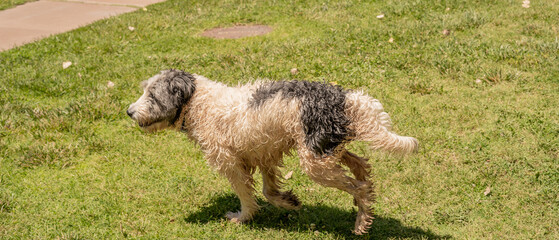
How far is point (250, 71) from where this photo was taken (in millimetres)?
7859

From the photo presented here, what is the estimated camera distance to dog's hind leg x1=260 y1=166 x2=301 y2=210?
16.1 ft

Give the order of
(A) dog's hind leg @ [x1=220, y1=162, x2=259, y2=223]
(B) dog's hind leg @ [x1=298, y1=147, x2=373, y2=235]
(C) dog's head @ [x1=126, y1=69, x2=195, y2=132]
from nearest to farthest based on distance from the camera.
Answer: (B) dog's hind leg @ [x1=298, y1=147, x2=373, y2=235]
(C) dog's head @ [x1=126, y1=69, x2=195, y2=132]
(A) dog's hind leg @ [x1=220, y1=162, x2=259, y2=223]

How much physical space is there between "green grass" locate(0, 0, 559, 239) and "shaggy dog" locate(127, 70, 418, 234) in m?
0.46

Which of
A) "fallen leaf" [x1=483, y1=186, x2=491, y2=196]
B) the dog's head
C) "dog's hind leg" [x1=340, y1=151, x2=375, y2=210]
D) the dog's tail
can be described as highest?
the dog's head

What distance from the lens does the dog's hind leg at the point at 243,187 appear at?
4.67m

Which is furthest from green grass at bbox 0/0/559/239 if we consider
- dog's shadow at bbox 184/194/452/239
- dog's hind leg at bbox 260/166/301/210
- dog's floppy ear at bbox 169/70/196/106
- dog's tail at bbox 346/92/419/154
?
dog's floppy ear at bbox 169/70/196/106

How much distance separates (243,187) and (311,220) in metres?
0.71

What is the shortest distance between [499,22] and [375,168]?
4673mm

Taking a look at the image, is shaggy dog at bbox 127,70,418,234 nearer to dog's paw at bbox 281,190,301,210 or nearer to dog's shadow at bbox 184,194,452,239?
dog's paw at bbox 281,190,301,210

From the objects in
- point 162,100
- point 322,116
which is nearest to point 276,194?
point 322,116

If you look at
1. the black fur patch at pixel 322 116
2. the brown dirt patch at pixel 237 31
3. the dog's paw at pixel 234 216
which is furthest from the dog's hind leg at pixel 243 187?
the brown dirt patch at pixel 237 31

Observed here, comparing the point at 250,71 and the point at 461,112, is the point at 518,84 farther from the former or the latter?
the point at 250,71

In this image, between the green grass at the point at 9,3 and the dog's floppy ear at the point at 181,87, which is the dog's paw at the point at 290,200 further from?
the green grass at the point at 9,3

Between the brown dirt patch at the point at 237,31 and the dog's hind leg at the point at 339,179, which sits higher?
the dog's hind leg at the point at 339,179
